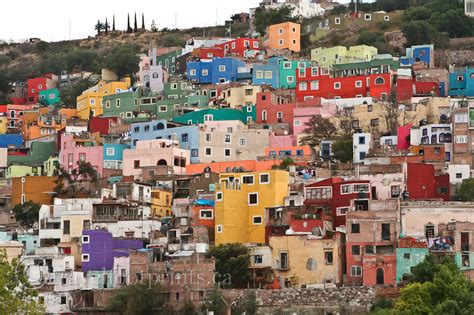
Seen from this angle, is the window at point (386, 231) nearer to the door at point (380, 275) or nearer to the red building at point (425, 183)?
the door at point (380, 275)

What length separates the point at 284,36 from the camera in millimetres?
91688

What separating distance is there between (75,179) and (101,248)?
44.9ft

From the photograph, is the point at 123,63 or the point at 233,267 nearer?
the point at 233,267

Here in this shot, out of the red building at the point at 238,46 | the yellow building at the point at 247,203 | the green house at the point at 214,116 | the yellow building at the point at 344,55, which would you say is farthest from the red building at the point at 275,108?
the yellow building at the point at 247,203

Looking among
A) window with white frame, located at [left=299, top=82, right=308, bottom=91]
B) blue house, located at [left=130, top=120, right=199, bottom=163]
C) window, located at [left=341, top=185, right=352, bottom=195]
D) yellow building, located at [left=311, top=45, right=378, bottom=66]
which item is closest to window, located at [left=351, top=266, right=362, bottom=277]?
window, located at [left=341, top=185, right=352, bottom=195]

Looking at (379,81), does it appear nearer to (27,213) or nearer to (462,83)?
(462,83)

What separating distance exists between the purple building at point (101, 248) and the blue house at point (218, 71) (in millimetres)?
29271

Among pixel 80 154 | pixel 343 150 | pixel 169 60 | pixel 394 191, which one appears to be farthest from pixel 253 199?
pixel 169 60

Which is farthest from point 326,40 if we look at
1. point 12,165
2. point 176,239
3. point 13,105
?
point 176,239

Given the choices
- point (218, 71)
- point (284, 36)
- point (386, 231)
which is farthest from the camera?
point (284, 36)

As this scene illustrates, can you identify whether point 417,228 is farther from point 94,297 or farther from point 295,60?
point 295,60

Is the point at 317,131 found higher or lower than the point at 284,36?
lower

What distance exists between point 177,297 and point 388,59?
32.2m

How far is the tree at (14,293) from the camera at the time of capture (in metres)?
40.6
